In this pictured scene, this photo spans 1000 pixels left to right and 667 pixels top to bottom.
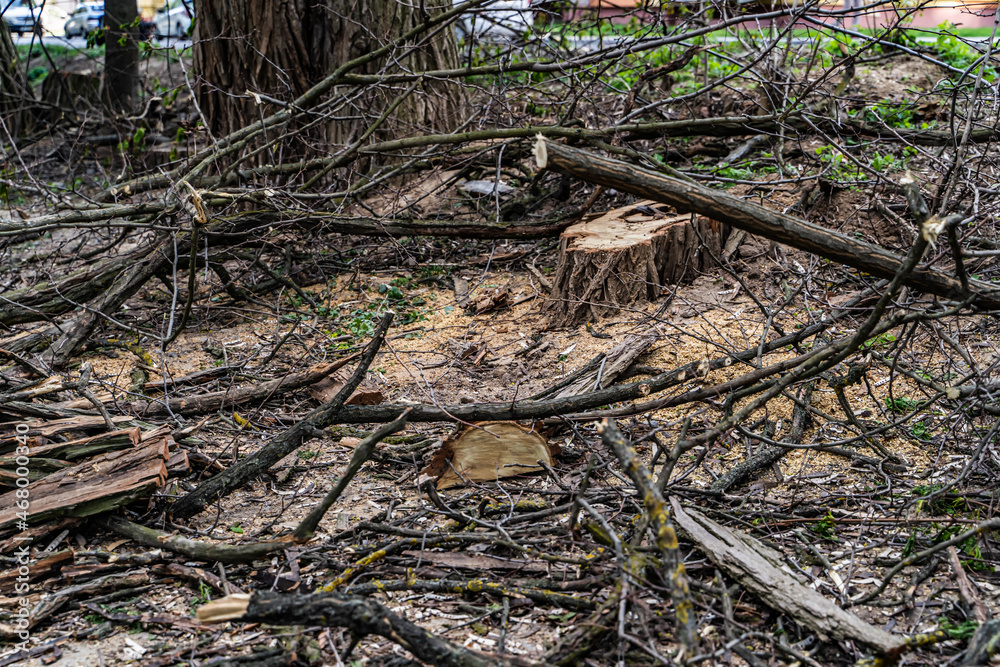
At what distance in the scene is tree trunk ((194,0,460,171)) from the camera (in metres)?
6.27

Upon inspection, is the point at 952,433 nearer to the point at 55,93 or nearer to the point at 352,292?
the point at 352,292

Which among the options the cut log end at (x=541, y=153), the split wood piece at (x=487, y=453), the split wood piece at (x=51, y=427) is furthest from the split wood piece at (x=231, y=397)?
the cut log end at (x=541, y=153)

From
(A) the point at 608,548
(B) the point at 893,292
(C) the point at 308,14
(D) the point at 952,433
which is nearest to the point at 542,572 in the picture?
(A) the point at 608,548

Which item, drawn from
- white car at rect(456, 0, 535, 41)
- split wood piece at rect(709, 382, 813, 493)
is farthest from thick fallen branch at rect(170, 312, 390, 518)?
white car at rect(456, 0, 535, 41)

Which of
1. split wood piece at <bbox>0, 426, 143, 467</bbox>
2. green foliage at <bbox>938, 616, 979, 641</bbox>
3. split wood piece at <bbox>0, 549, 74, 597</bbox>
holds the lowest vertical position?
split wood piece at <bbox>0, 549, 74, 597</bbox>

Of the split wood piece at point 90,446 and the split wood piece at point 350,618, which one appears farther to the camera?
the split wood piece at point 90,446

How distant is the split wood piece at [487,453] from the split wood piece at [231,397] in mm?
854

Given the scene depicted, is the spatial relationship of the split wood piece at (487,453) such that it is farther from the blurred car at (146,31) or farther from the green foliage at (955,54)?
the green foliage at (955,54)

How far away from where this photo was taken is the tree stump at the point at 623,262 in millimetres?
4582

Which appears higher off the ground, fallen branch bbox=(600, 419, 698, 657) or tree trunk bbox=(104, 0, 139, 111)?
tree trunk bbox=(104, 0, 139, 111)

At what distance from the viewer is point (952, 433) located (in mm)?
3303

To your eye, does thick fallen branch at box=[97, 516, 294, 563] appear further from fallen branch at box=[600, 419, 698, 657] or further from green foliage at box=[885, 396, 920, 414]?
green foliage at box=[885, 396, 920, 414]

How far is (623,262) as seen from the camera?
457 cm

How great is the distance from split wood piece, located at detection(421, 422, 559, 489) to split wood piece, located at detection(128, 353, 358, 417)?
854 mm
